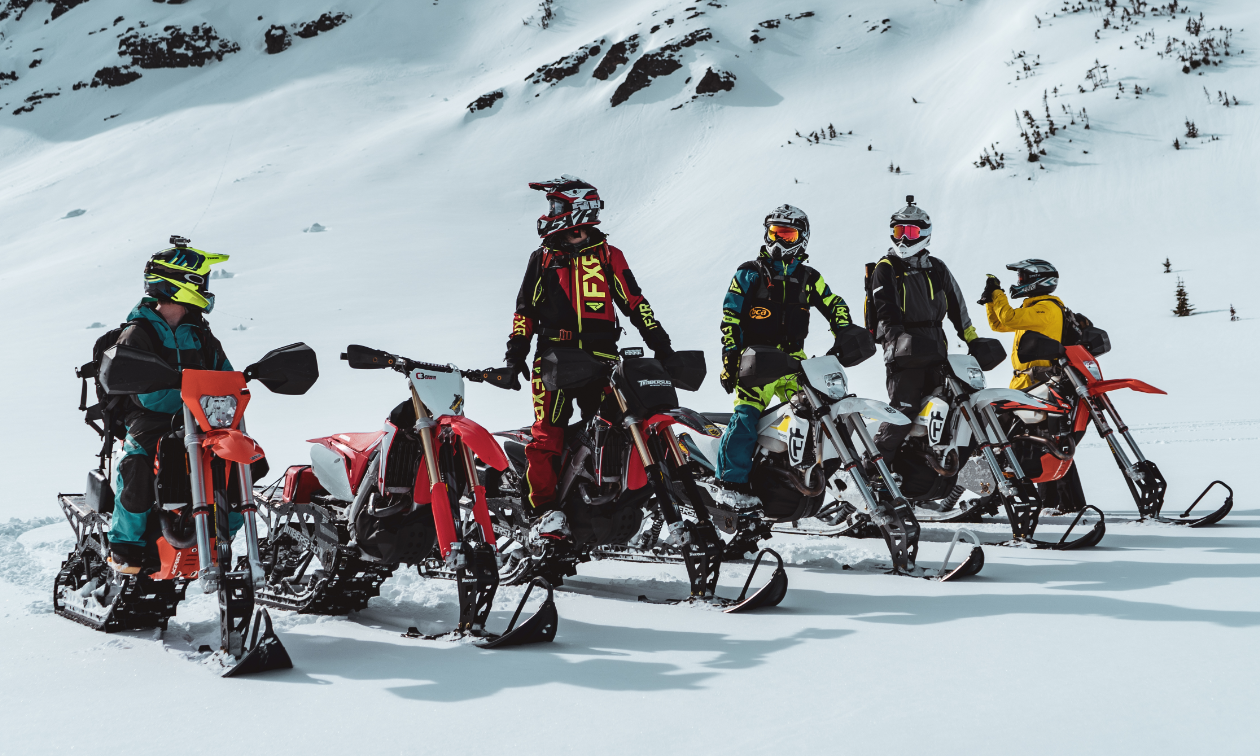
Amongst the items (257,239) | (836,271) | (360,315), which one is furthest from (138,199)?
(836,271)

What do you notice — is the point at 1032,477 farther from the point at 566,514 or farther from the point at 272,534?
the point at 272,534

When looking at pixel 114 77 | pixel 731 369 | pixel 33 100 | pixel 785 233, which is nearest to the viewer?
pixel 731 369

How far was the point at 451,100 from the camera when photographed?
36719mm

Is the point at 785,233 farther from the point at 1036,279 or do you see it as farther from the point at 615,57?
the point at 615,57

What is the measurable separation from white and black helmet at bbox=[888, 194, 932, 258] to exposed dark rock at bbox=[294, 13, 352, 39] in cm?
4582

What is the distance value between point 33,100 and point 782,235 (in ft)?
165

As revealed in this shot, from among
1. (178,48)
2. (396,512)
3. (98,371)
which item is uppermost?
(178,48)

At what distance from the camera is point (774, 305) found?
5.80 meters

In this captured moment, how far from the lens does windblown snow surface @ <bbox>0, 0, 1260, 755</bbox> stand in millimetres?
2992

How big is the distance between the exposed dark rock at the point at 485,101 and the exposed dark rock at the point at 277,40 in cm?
1653

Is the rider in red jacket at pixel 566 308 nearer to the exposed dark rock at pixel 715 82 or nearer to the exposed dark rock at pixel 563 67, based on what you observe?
the exposed dark rock at pixel 715 82

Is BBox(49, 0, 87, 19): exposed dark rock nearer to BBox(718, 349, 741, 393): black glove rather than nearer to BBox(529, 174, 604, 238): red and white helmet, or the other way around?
BBox(529, 174, 604, 238): red and white helmet

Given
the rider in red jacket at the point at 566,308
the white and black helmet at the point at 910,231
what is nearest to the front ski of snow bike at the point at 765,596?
the rider in red jacket at the point at 566,308

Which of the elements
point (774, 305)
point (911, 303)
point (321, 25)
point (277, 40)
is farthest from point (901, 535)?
point (321, 25)
